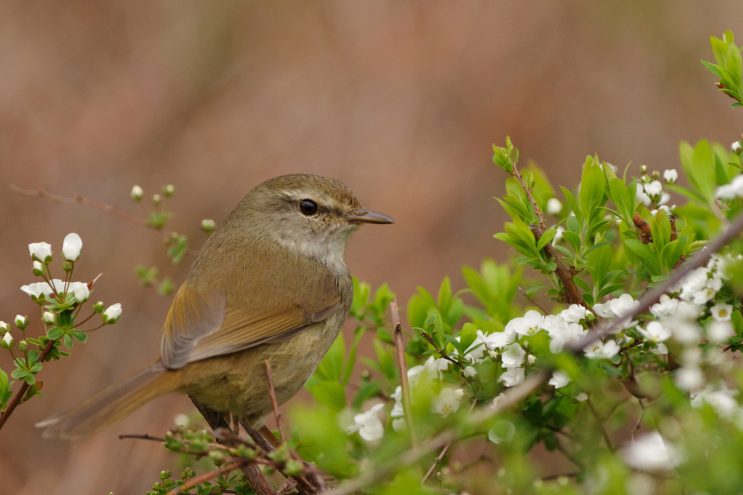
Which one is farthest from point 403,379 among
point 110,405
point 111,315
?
point 110,405

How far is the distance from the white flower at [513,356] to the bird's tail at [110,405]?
1.26m

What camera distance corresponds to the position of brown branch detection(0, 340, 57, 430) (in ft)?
8.98

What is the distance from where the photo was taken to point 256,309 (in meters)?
3.90

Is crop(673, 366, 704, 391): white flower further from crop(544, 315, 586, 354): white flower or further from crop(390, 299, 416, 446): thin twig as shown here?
crop(390, 299, 416, 446): thin twig

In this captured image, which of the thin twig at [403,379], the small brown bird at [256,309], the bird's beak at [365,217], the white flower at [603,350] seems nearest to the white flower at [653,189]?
the white flower at [603,350]

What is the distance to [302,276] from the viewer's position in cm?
429

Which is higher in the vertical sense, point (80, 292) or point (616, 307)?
point (80, 292)

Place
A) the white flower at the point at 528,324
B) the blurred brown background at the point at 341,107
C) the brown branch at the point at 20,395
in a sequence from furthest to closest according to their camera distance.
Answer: the blurred brown background at the point at 341,107 < the brown branch at the point at 20,395 < the white flower at the point at 528,324

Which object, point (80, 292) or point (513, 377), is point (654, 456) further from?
point (80, 292)

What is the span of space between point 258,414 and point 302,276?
734 millimetres

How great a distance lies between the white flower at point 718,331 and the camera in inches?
88.0

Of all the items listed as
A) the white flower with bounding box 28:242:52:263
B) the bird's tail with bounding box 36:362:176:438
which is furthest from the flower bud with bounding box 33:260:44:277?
the bird's tail with bounding box 36:362:176:438

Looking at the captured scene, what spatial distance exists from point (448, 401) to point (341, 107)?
6.83 metres

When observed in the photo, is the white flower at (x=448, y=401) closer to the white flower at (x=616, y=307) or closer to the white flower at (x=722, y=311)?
the white flower at (x=616, y=307)
